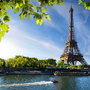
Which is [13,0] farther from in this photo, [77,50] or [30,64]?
[77,50]

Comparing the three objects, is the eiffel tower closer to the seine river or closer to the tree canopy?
the seine river

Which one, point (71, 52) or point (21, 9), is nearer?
point (21, 9)

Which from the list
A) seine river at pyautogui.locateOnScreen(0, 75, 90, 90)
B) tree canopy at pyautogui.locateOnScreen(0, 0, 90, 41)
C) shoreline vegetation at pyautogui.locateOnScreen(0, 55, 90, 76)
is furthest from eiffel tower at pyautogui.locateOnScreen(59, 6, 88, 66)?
tree canopy at pyautogui.locateOnScreen(0, 0, 90, 41)

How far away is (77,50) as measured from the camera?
294 ft

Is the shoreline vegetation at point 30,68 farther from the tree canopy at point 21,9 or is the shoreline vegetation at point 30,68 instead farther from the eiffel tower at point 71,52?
the tree canopy at point 21,9

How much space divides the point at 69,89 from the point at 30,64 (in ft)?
175

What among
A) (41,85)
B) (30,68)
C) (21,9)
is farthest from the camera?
(30,68)

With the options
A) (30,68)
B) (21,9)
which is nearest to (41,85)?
(21,9)

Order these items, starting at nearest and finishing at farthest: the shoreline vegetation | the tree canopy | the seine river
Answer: the tree canopy
the seine river
the shoreline vegetation

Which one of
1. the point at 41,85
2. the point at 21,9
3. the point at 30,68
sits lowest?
the point at 41,85

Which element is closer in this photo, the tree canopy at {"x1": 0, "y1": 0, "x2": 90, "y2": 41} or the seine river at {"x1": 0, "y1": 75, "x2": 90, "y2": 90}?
the tree canopy at {"x1": 0, "y1": 0, "x2": 90, "y2": 41}

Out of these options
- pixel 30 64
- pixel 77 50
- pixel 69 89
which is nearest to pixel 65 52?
pixel 77 50

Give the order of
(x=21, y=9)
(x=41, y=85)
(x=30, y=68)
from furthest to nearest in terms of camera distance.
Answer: (x=30, y=68), (x=41, y=85), (x=21, y=9)

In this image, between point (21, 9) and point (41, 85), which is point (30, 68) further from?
point (21, 9)
